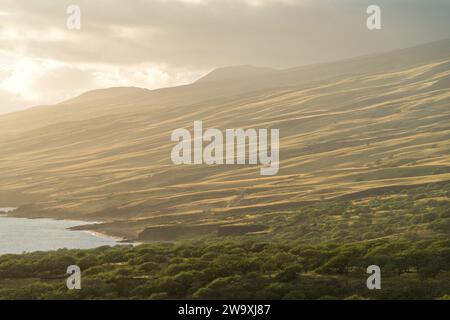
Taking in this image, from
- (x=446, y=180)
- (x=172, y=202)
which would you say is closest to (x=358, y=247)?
(x=446, y=180)

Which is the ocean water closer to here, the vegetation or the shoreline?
the shoreline

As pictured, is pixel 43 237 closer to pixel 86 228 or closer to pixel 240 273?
pixel 86 228

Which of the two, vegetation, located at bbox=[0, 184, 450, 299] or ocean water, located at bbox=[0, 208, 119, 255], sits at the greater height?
vegetation, located at bbox=[0, 184, 450, 299]

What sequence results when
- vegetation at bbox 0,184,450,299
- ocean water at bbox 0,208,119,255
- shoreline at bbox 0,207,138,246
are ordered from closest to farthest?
vegetation at bbox 0,184,450,299 → ocean water at bbox 0,208,119,255 → shoreline at bbox 0,207,138,246

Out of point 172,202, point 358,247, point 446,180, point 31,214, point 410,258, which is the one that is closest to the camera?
point 410,258

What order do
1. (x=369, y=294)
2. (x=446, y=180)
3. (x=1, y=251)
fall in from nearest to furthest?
1. (x=369, y=294)
2. (x=1, y=251)
3. (x=446, y=180)

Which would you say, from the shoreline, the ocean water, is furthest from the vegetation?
the shoreline
